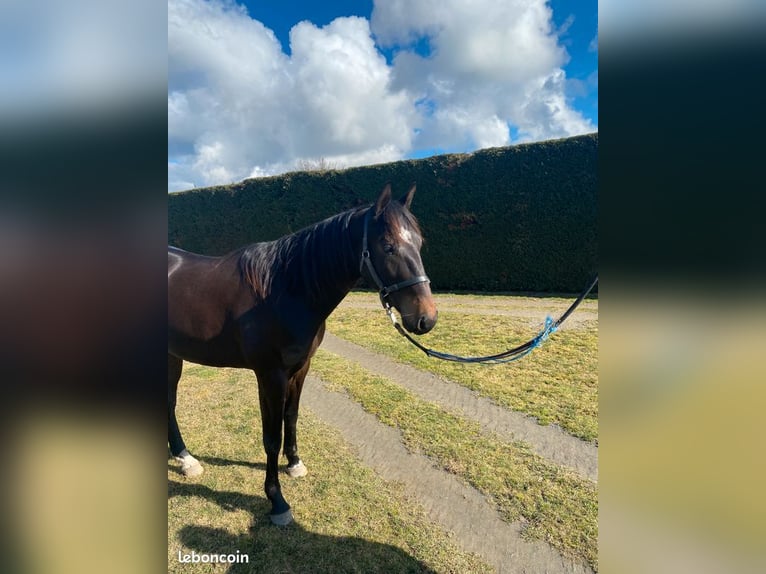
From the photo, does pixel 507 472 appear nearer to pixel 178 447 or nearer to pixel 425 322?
pixel 425 322

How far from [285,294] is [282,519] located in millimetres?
1754

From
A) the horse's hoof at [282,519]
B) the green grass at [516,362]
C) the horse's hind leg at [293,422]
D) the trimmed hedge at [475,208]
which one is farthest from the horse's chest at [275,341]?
the trimmed hedge at [475,208]

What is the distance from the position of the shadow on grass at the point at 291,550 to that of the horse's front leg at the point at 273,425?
4.6 inches

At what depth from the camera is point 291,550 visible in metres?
2.65

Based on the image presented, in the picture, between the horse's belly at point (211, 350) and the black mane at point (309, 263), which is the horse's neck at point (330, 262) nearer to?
the black mane at point (309, 263)

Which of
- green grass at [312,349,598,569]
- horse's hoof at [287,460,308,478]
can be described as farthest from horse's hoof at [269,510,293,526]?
green grass at [312,349,598,569]

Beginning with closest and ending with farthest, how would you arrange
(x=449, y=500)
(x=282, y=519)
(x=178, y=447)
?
(x=282, y=519) → (x=449, y=500) → (x=178, y=447)

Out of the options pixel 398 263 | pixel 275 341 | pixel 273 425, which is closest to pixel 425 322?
pixel 398 263
